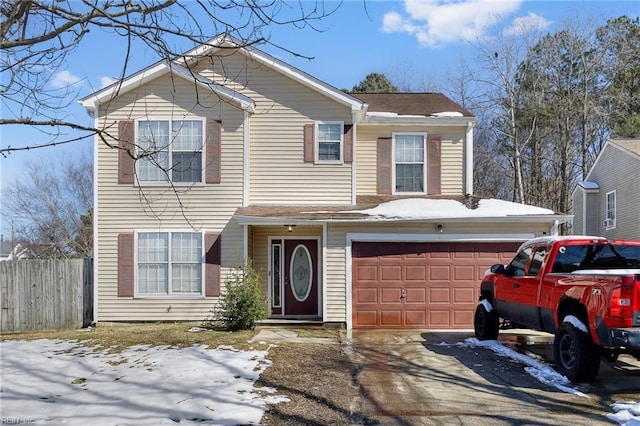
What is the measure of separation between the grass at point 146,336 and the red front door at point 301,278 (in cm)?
273

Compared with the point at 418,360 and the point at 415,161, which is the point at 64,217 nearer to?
the point at 415,161

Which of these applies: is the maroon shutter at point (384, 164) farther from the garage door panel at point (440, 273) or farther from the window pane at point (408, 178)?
the garage door panel at point (440, 273)

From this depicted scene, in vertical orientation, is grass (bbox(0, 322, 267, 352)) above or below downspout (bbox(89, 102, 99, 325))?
below

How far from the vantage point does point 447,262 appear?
13992 mm

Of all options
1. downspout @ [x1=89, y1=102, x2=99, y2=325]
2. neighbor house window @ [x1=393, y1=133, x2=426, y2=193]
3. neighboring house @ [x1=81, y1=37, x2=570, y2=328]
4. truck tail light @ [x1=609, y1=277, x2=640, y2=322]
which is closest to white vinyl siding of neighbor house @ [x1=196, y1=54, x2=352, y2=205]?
neighboring house @ [x1=81, y1=37, x2=570, y2=328]

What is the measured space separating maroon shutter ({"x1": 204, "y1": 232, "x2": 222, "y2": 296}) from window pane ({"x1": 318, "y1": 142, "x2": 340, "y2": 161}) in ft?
11.2

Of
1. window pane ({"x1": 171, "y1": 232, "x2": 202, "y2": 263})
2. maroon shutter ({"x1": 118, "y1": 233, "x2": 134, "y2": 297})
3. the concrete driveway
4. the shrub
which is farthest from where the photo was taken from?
window pane ({"x1": 171, "y1": 232, "x2": 202, "y2": 263})

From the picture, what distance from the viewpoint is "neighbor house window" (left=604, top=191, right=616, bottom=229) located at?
2362 centimetres

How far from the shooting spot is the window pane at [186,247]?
553 inches

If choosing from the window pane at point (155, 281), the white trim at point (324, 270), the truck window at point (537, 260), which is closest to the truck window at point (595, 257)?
the truck window at point (537, 260)

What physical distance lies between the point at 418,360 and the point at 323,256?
183 inches

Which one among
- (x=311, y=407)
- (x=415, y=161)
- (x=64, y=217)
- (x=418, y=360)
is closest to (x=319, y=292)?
(x=415, y=161)

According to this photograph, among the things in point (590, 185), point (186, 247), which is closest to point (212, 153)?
point (186, 247)

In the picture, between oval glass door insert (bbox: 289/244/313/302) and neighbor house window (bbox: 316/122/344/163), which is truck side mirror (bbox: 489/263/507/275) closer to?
neighbor house window (bbox: 316/122/344/163)
